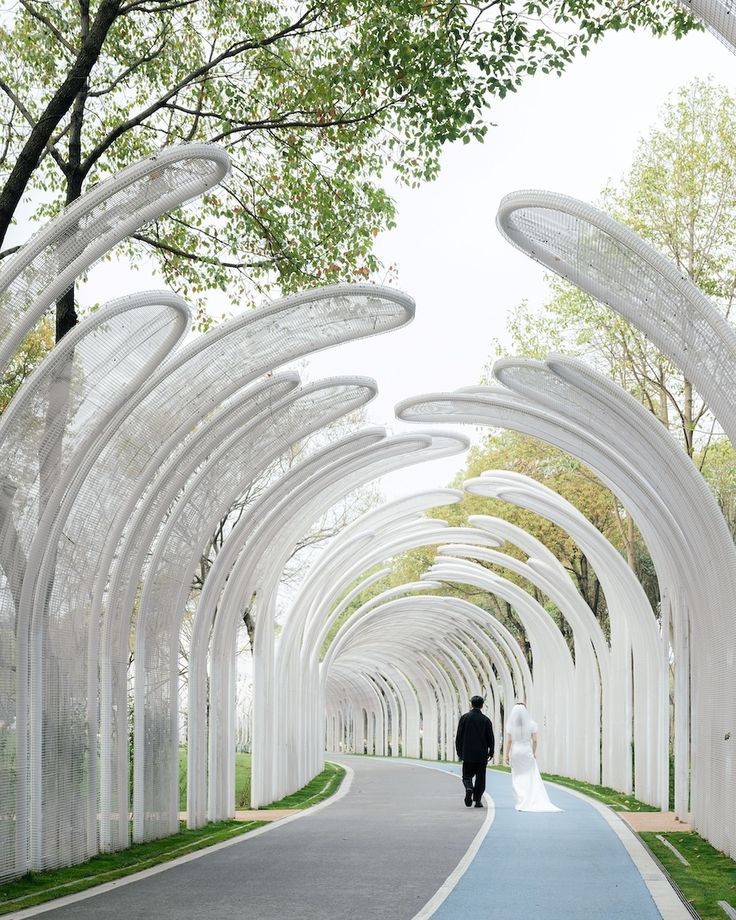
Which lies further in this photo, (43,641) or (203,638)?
(203,638)

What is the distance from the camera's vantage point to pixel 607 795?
2098cm

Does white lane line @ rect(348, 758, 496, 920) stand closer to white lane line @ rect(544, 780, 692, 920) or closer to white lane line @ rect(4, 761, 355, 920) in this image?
white lane line @ rect(544, 780, 692, 920)

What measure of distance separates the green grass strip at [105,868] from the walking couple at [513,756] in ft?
14.3

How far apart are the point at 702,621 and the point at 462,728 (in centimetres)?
706

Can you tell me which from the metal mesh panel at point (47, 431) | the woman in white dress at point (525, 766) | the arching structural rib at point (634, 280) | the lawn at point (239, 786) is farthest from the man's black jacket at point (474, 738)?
the metal mesh panel at point (47, 431)

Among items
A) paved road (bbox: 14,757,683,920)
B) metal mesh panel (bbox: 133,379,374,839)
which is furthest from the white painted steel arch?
metal mesh panel (bbox: 133,379,374,839)

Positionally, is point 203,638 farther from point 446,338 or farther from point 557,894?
point 446,338

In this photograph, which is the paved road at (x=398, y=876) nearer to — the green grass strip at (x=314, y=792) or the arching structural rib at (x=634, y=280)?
the arching structural rib at (x=634, y=280)

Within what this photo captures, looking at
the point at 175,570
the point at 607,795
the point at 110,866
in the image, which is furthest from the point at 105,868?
the point at 607,795

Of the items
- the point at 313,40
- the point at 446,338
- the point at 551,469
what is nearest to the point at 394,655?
the point at 551,469

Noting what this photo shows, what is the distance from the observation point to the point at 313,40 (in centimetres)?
1390

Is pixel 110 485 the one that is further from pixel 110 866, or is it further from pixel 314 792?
pixel 314 792

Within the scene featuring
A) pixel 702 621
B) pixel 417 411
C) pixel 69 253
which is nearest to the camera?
pixel 69 253

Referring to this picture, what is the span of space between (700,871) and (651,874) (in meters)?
0.40
